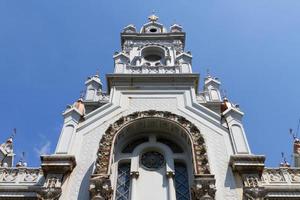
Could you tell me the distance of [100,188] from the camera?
14125 millimetres

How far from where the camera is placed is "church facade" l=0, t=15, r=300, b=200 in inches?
585

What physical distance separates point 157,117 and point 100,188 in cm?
500

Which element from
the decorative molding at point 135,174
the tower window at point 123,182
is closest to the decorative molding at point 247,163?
the decorative molding at point 135,174

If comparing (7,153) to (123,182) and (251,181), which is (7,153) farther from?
(251,181)

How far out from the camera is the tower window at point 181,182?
15303 mm

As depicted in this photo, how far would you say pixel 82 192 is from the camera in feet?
48.4

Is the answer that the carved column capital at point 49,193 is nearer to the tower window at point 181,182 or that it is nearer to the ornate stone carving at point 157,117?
the ornate stone carving at point 157,117

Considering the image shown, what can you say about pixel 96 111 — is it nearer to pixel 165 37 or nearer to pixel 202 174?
Result: pixel 202 174

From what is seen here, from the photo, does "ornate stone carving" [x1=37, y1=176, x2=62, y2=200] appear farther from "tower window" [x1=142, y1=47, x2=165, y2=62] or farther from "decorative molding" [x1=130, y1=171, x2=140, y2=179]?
"tower window" [x1=142, y1=47, x2=165, y2=62]

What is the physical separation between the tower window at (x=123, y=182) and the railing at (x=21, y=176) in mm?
3169

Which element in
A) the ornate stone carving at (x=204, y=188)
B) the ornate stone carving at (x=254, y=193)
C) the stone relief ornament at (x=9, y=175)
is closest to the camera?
the ornate stone carving at (x=204, y=188)

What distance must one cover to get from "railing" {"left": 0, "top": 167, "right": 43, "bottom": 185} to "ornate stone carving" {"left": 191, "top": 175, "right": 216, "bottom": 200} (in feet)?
20.4

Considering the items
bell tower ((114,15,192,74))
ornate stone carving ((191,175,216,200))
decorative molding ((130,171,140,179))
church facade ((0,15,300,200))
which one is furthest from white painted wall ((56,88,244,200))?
bell tower ((114,15,192,74))

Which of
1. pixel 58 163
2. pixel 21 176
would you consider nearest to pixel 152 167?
pixel 58 163
